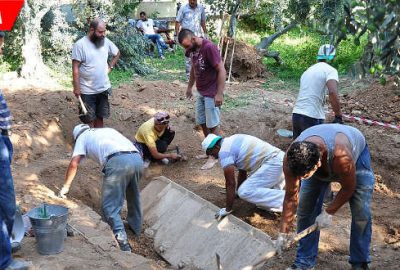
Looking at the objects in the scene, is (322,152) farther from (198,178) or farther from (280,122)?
(280,122)

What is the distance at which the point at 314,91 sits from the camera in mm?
5707

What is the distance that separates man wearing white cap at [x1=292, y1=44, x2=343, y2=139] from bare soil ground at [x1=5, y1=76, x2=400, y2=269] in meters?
1.15

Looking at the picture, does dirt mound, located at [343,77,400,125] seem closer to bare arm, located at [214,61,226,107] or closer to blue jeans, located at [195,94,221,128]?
blue jeans, located at [195,94,221,128]

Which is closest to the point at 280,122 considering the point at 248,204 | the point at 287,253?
the point at 248,204

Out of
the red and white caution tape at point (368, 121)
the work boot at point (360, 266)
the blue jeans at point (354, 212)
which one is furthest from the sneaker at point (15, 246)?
the red and white caution tape at point (368, 121)

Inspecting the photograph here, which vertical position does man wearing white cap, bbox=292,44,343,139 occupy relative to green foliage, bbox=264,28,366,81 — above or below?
above

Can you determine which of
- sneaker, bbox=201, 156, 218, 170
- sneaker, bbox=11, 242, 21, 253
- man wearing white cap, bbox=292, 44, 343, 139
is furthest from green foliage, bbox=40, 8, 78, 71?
sneaker, bbox=11, 242, 21, 253

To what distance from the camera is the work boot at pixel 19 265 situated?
3.81 meters

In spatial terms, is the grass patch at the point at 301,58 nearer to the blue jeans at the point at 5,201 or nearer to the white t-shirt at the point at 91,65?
the white t-shirt at the point at 91,65

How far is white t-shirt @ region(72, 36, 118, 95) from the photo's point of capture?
264 inches

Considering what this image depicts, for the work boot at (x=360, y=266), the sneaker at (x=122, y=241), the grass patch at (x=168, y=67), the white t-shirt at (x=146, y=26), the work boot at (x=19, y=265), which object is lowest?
the sneaker at (x=122, y=241)

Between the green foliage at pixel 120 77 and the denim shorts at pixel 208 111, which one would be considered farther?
the green foliage at pixel 120 77

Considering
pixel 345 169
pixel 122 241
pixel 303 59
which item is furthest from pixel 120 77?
pixel 345 169

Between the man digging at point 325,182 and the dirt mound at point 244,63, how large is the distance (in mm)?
7491
